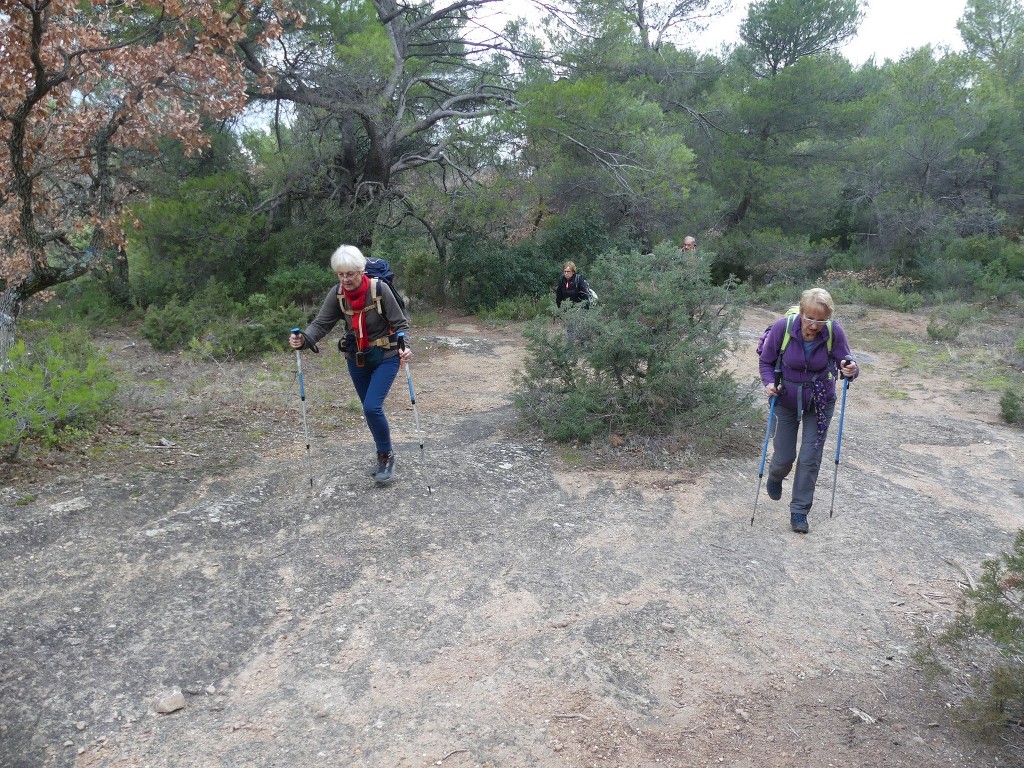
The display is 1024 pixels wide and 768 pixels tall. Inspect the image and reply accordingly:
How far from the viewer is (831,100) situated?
1956cm

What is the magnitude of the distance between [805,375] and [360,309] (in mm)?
3072

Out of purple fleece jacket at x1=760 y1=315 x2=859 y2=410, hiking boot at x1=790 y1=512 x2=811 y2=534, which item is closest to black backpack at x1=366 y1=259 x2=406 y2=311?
purple fleece jacket at x1=760 y1=315 x2=859 y2=410

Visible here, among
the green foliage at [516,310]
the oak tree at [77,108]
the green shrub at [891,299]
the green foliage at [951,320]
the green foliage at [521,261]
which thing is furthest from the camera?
the green shrub at [891,299]

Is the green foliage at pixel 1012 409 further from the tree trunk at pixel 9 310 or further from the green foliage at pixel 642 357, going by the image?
the tree trunk at pixel 9 310

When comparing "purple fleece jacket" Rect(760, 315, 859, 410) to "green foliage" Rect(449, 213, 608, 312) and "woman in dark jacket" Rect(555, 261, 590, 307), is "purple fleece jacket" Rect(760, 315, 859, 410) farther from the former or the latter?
"green foliage" Rect(449, 213, 608, 312)

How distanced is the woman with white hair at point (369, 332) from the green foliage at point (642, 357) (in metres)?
2.09

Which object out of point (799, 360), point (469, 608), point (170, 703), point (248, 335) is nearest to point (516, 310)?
point (248, 335)

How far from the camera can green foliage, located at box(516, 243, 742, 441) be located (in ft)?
22.2

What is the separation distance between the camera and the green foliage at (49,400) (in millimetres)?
5363

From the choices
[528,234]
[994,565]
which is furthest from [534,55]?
[994,565]

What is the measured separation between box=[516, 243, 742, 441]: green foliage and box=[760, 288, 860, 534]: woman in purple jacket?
1.59 m

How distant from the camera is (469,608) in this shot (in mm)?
4102

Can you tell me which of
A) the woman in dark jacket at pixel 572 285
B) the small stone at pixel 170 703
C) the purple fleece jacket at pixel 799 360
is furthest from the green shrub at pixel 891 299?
the small stone at pixel 170 703

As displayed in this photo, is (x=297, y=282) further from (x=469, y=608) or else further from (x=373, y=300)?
(x=469, y=608)
